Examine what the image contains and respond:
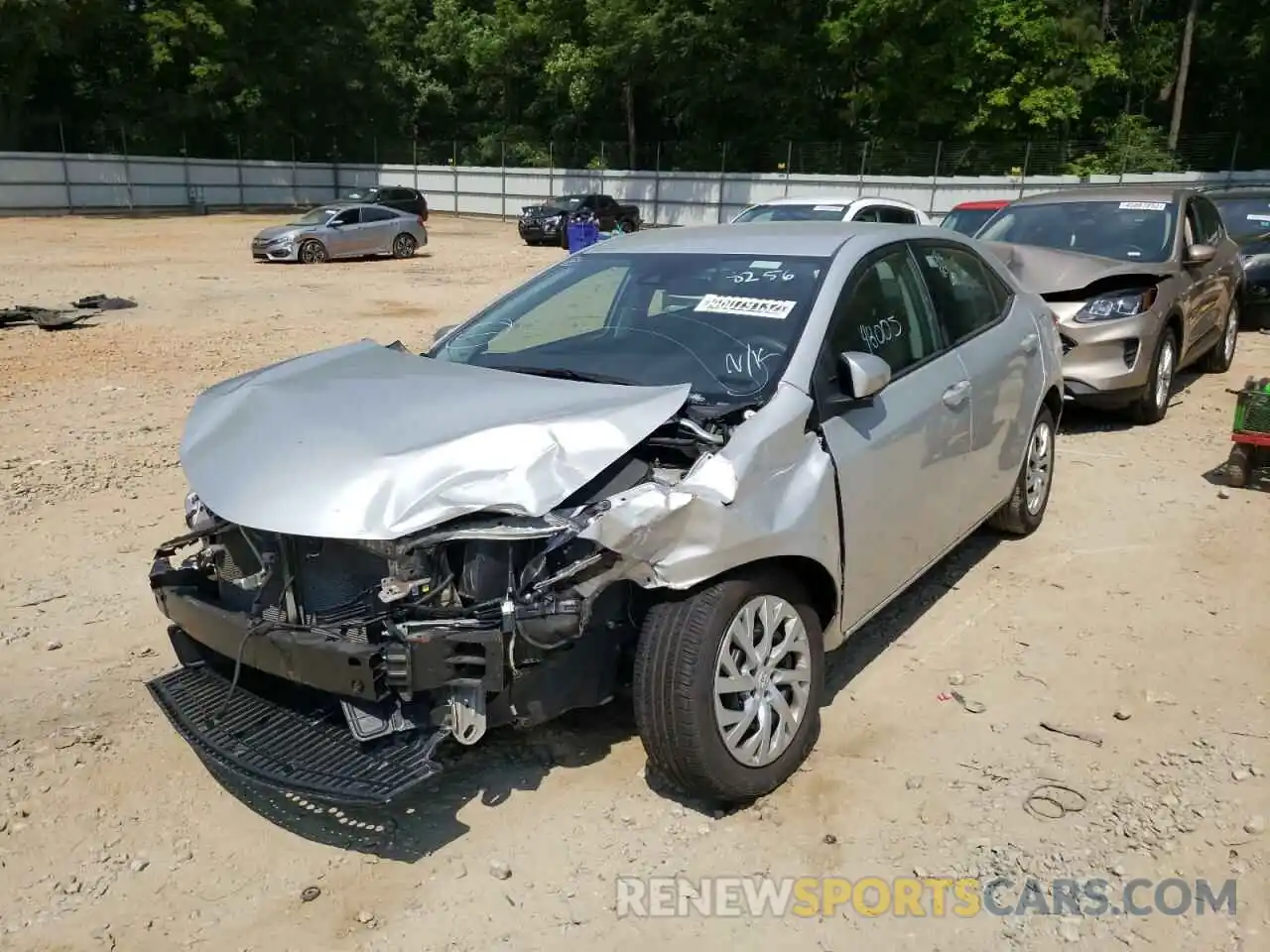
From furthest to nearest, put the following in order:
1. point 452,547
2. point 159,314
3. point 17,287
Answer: point 17,287 < point 159,314 < point 452,547

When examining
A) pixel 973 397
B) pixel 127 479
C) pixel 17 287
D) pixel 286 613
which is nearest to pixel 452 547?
pixel 286 613

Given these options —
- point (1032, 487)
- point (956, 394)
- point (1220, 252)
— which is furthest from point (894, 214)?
point (956, 394)

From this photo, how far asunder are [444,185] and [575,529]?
44.4 metres

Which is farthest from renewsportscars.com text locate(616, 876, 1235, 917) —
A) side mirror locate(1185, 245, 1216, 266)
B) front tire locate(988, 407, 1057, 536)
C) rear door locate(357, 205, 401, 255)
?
rear door locate(357, 205, 401, 255)

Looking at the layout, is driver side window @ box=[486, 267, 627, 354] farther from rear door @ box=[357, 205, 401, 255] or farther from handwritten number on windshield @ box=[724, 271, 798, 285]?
rear door @ box=[357, 205, 401, 255]

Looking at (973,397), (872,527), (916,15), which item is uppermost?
(916,15)

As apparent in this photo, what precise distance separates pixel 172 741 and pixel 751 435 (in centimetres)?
231

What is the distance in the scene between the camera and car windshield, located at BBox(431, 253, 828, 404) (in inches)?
142

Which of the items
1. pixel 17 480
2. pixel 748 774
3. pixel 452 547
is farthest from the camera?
pixel 17 480

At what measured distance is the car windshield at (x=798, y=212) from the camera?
12.1 m

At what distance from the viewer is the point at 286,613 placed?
302cm

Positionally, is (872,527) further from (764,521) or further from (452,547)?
(452,547)

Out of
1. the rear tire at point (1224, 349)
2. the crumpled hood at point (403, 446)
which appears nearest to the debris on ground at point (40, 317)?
the crumpled hood at point (403, 446)

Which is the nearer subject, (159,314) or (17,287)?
(159,314)
